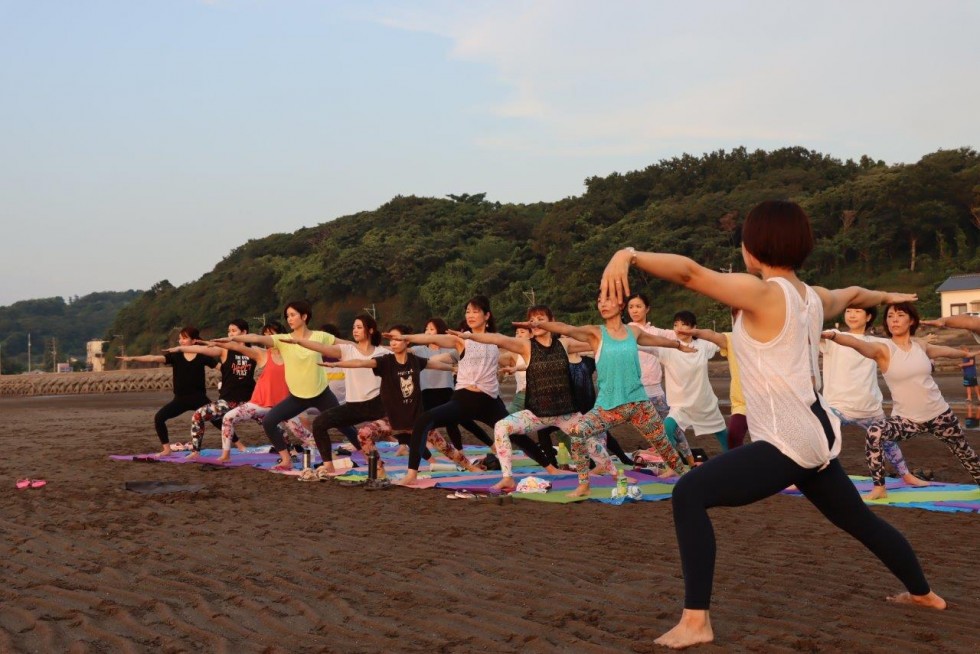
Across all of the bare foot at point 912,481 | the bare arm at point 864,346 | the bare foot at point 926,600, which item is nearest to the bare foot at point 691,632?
the bare foot at point 926,600

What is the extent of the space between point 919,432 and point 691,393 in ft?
10.4

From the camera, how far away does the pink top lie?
12.9m

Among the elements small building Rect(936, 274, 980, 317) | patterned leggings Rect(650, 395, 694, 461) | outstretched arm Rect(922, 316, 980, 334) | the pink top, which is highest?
small building Rect(936, 274, 980, 317)

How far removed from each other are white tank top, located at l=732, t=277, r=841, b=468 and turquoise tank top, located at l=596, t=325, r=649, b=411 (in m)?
4.77

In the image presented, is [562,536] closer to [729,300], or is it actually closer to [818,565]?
[818,565]

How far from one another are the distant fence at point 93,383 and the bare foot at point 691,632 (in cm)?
5490

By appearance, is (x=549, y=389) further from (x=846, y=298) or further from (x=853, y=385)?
(x=846, y=298)

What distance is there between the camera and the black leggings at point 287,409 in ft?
40.7

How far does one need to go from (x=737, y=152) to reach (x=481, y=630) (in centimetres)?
7576

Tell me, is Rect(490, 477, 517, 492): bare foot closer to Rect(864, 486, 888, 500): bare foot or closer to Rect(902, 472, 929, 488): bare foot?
Rect(864, 486, 888, 500): bare foot

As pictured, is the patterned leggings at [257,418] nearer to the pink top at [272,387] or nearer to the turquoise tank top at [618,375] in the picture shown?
the pink top at [272,387]

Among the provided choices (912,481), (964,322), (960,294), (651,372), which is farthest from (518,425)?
(960,294)

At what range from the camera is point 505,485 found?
1020 centimetres

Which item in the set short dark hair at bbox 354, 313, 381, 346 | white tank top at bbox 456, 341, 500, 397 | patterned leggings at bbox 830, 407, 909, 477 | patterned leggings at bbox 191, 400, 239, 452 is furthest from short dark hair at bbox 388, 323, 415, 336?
patterned leggings at bbox 830, 407, 909, 477
